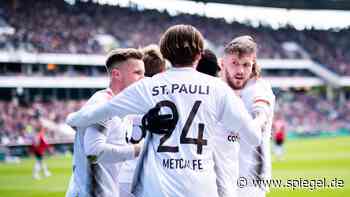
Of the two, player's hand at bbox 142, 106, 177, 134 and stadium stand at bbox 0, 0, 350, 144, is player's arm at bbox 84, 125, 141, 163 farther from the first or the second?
stadium stand at bbox 0, 0, 350, 144

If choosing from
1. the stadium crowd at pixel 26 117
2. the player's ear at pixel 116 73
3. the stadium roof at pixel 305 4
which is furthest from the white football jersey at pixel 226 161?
the stadium roof at pixel 305 4

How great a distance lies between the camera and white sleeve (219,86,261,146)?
12.9 ft

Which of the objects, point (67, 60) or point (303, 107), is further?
point (303, 107)

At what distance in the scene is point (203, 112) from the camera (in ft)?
13.0

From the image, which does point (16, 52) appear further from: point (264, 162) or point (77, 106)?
point (264, 162)

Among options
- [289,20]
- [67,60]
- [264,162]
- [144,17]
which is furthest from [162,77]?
[289,20]

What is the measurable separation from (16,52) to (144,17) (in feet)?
57.5

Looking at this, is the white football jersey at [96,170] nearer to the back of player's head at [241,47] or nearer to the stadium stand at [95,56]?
the back of player's head at [241,47]

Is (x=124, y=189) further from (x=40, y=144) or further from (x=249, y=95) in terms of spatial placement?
(x=40, y=144)

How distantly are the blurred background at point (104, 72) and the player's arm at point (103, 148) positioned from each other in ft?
35.8

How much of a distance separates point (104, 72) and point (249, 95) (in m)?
46.3

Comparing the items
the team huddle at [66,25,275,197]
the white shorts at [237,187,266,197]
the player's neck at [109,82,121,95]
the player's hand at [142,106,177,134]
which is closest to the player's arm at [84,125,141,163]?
the team huddle at [66,25,275,197]

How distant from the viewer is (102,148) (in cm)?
446

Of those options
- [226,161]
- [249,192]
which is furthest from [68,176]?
[226,161]
